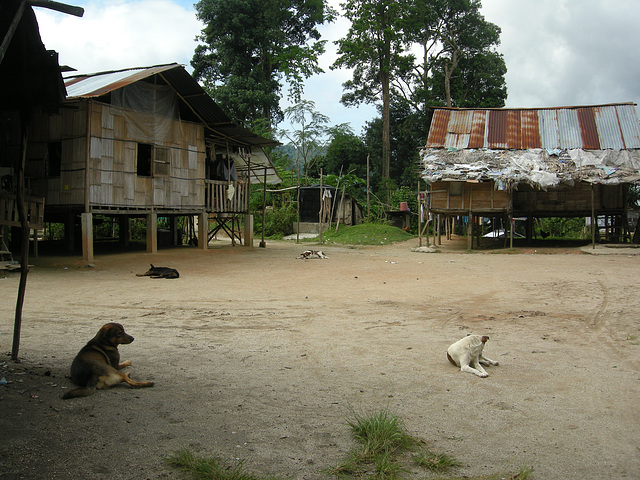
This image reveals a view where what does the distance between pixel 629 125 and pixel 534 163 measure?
5.15m

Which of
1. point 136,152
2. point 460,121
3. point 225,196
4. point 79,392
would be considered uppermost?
point 460,121

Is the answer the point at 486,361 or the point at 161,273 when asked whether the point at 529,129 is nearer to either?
the point at 161,273

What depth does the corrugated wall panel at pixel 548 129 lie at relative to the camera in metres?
21.6

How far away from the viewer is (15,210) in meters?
12.0

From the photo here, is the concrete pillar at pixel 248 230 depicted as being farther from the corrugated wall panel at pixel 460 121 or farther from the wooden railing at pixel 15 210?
the corrugated wall panel at pixel 460 121

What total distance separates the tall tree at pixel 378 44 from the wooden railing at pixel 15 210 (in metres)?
24.3

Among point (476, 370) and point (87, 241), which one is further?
point (87, 241)

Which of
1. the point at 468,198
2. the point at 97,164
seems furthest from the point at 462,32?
the point at 97,164

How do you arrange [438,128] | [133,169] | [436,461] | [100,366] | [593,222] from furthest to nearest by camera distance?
1. [438,128]
2. [593,222]
3. [133,169]
4. [100,366]
5. [436,461]

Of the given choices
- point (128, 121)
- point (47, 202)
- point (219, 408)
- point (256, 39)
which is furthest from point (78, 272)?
point (256, 39)

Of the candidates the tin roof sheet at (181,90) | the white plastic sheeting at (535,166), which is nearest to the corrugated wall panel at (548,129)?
the white plastic sheeting at (535,166)

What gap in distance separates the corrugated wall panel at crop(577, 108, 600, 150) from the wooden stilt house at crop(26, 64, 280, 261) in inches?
520

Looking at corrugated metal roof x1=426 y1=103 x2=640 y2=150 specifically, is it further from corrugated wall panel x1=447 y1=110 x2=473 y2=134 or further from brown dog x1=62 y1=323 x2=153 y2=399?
brown dog x1=62 y1=323 x2=153 y2=399

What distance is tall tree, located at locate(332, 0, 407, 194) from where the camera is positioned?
3347cm
